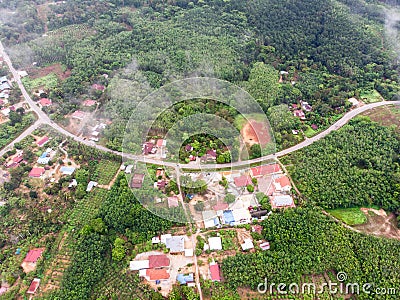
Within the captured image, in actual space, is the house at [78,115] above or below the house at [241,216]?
above

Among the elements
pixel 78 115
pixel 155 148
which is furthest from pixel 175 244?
pixel 78 115

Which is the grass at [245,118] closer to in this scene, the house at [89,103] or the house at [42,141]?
the house at [89,103]

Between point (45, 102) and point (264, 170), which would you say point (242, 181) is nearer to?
point (264, 170)

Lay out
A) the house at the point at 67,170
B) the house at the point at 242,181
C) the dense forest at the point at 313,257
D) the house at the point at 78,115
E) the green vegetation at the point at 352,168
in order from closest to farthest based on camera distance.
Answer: the dense forest at the point at 313,257
the green vegetation at the point at 352,168
the house at the point at 242,181
the house at the point at 67,170
the house at the point at 78,115

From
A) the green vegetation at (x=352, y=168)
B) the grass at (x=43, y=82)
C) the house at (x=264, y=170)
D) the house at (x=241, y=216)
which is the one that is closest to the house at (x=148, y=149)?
the house at (x=264, y=170)

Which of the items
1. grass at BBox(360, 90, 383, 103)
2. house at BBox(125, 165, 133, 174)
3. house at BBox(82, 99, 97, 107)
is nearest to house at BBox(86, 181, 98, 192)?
house at BBox(125, 165, 133, 174)

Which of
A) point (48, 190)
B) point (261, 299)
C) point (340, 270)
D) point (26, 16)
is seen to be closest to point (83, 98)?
point (48, 190)
